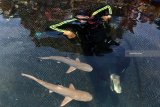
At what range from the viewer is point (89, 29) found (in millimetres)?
6316

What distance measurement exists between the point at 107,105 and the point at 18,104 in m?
1.27

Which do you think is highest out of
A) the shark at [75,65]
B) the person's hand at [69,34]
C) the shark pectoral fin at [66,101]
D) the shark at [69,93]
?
the person's hand at [69,34]

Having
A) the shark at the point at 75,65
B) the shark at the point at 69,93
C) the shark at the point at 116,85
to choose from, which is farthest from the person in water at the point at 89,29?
the shark at the point at 69,93

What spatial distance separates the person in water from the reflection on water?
10 cm

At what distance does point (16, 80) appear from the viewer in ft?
17.5

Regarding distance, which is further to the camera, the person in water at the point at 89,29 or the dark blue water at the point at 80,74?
the person in water at the point at 89,29

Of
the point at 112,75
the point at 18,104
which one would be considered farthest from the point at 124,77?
the point at 18,104

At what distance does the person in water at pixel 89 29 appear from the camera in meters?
5.99

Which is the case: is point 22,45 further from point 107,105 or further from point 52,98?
point 107,105

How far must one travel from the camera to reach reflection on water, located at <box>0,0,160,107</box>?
509 centimetres

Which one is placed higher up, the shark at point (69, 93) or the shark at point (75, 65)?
the shark at point (75, 65)

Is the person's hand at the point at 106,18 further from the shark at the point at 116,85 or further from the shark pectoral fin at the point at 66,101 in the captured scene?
the shark pectoral fin at the point at 66,101

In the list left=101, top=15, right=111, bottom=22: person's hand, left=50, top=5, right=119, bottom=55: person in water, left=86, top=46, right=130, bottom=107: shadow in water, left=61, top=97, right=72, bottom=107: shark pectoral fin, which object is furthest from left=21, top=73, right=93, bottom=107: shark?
left=101, top=15, right=111, bottom=22: person's hand

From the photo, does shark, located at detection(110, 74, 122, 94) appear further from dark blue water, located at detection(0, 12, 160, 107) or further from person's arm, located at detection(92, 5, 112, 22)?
person's arm, located at detection(92, 5, 112, 22)
